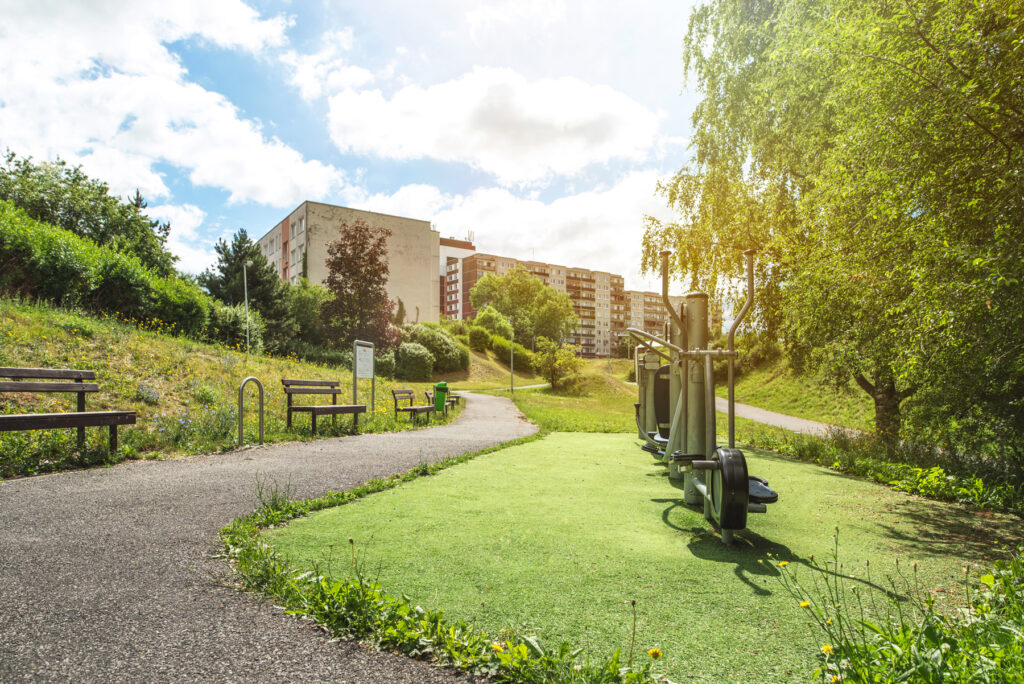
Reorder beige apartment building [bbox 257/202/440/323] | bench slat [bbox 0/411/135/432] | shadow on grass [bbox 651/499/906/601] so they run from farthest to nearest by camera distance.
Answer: beige apartment building [bbox 257/202/440/323], bench slat [bbox 0/411/135/432], shadow on grass [bbox 651/499/906/601]

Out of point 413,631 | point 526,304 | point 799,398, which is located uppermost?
point 526,304

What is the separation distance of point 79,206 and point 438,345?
23720mm

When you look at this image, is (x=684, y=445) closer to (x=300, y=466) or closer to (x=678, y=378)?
(x=678, y=378)

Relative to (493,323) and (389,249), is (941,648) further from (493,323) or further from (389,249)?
(493,323)

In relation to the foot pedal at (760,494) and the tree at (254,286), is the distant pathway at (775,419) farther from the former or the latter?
the tree at (254,286)

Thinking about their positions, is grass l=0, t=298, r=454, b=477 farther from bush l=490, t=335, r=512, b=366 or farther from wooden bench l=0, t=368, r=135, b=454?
bush l=490, t=335, r=512, b=366

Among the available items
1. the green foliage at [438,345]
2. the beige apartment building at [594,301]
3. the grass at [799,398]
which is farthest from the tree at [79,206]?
the beige apartment building at [594,301]

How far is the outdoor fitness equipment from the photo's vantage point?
3.60m

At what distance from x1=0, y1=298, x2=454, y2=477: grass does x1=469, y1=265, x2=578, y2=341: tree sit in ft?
162

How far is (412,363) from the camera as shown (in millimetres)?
33531

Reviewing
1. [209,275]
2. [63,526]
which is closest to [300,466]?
[63,526]

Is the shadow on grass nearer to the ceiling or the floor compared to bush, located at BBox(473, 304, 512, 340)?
nearer to the floor

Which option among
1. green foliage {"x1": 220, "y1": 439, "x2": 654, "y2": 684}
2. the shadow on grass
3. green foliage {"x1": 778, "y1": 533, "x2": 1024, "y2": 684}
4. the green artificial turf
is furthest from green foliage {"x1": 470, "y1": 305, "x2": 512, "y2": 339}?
green foliage {"x1": 778, "y1": 533, "x2": 1024, "y2": 684}

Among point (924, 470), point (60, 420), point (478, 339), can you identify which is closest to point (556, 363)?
point (478, 339)
